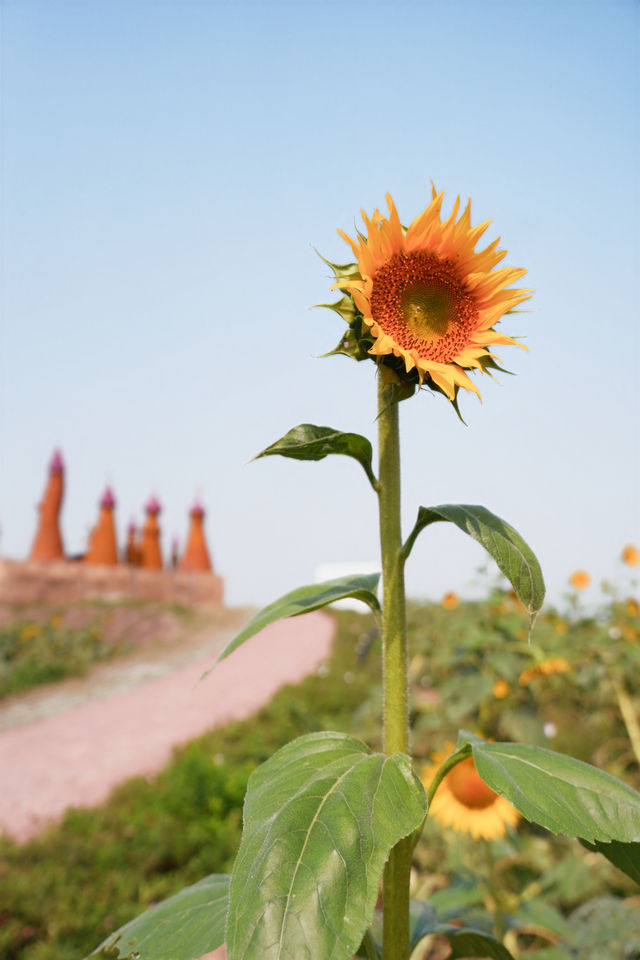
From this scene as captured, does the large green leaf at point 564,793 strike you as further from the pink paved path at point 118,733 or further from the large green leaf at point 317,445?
the pink paved path at point 118,733

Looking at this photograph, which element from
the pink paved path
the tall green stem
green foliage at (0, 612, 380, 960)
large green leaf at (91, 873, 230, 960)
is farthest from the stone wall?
the tall green stem

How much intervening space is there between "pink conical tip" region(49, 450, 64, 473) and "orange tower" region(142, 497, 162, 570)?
3360 millimetres

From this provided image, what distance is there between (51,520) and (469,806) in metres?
22.0

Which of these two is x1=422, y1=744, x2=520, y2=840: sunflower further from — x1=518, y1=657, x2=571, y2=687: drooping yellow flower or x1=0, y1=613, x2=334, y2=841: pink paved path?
x1=0, y1=613, x2=334, y2=841: pink paved path

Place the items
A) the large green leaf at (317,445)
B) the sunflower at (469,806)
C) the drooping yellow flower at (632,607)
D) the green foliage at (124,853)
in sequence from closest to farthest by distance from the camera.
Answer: the large green leaf at (317,445), the sunflower at (469,806), the green foliage at (124,853), the drooping yellow flower at (632,607)

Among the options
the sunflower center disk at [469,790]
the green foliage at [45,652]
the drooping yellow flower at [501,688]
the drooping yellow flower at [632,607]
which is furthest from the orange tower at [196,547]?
the sunflower center disk at [469,790]

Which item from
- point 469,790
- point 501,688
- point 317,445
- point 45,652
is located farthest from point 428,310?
point 45,652

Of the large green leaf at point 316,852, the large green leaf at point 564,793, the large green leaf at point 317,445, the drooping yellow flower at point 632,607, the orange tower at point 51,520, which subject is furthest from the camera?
the orange tower at point 51,520

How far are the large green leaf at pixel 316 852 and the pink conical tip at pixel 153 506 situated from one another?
82.5ft

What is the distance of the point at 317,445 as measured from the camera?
43.3 inches

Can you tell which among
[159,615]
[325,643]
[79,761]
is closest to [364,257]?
[79,761]

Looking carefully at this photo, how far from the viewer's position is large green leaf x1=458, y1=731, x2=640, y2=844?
3.17 feet

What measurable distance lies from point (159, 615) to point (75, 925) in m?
15.3

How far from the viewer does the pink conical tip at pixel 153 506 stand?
25.6 metres
